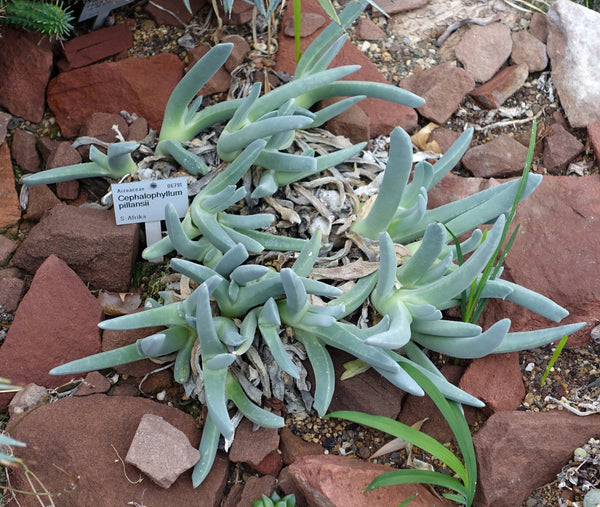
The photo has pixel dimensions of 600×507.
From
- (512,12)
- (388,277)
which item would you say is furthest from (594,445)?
(512,12)

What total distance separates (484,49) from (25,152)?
A: 165cm

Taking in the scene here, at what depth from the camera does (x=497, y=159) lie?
Answer: 6.61 feet

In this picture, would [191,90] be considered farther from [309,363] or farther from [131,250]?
[309,363]

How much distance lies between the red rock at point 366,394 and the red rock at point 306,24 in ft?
3.96

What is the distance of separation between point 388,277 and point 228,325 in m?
0.40

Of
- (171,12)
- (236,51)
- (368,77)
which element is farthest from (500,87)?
(171,12)

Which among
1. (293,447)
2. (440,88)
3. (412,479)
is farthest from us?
(440,88)

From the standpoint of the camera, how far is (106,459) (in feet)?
4.58

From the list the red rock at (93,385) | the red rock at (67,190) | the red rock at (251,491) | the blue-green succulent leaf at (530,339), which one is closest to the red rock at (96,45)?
the red rock at (67,190)

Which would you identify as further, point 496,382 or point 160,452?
point 496,382

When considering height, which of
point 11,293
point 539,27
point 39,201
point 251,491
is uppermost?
point 539,27

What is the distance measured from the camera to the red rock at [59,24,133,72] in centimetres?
208

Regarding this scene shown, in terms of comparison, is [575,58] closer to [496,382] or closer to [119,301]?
[496,382]

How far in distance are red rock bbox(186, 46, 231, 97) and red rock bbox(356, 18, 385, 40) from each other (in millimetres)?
559
